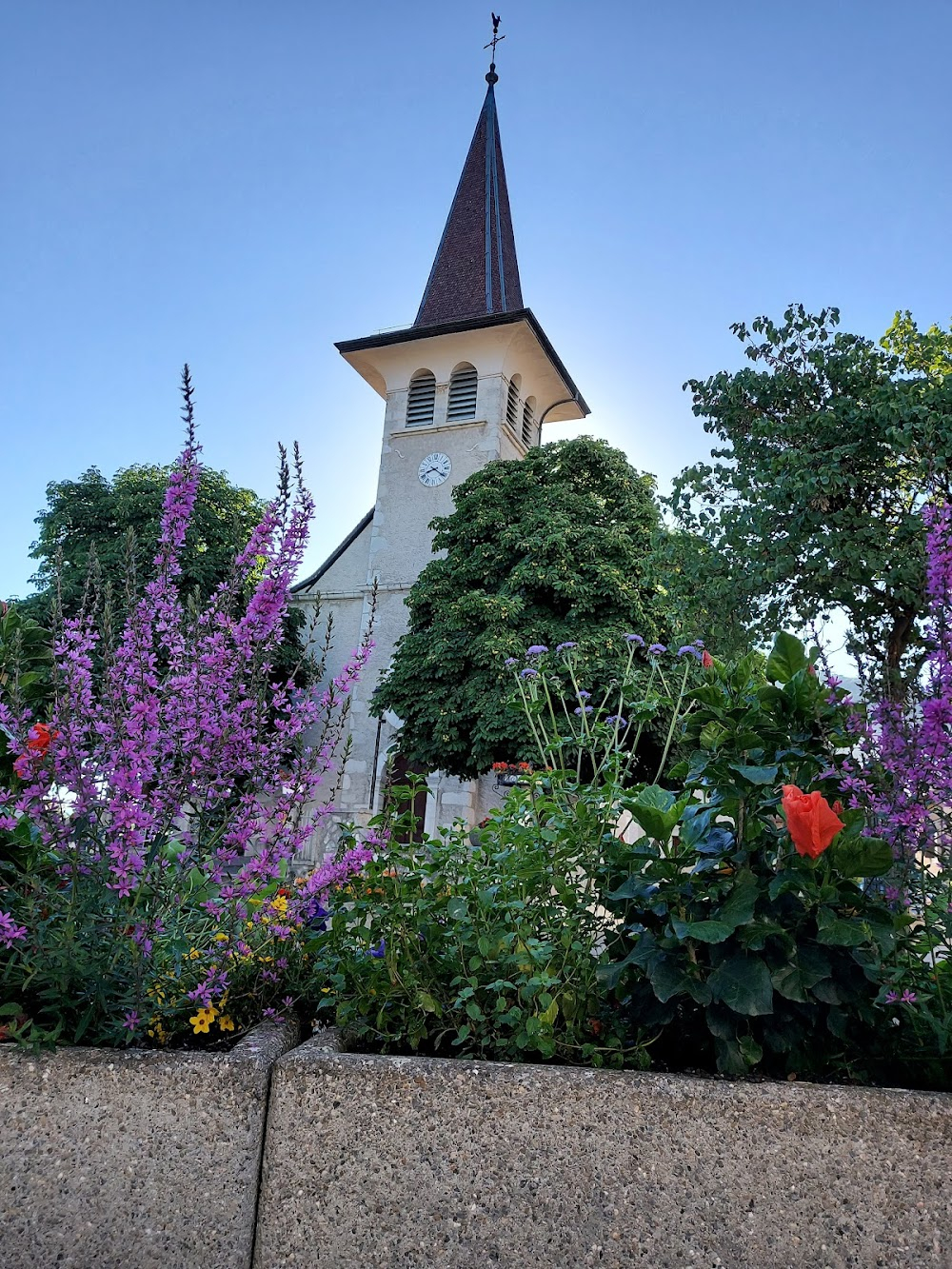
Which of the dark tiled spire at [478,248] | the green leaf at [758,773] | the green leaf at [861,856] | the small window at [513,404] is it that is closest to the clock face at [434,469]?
the small window at [513,404]

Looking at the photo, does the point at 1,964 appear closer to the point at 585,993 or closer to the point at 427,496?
the point at 585,993

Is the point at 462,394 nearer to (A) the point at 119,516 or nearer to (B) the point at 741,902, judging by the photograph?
(A) the point at 119,516

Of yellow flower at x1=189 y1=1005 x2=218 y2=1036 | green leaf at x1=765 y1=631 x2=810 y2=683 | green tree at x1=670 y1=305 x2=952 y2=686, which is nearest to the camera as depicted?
yellow flower at x1=189 y1=1005 x2=218 y2=1036

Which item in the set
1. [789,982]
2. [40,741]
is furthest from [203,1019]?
[789,982]

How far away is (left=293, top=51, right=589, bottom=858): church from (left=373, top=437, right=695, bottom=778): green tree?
244cm

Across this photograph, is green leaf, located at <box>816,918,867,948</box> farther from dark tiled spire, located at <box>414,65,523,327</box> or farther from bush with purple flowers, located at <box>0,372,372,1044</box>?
dark tiled spire, located at <box>414,65,523,327</box>

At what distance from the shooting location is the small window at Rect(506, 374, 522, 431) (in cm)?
2112

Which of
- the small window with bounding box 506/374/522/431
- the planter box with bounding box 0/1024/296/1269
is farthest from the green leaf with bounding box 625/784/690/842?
the small window with bounding box 506/374/522/431

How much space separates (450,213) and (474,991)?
2665cm

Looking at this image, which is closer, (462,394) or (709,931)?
(709,931)

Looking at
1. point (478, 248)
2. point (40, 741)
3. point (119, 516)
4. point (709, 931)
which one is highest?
point (478, 248)

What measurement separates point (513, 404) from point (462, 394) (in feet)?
4.29

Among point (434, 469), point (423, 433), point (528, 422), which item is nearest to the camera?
point (434, 469)

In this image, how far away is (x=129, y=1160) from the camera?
1725mm
